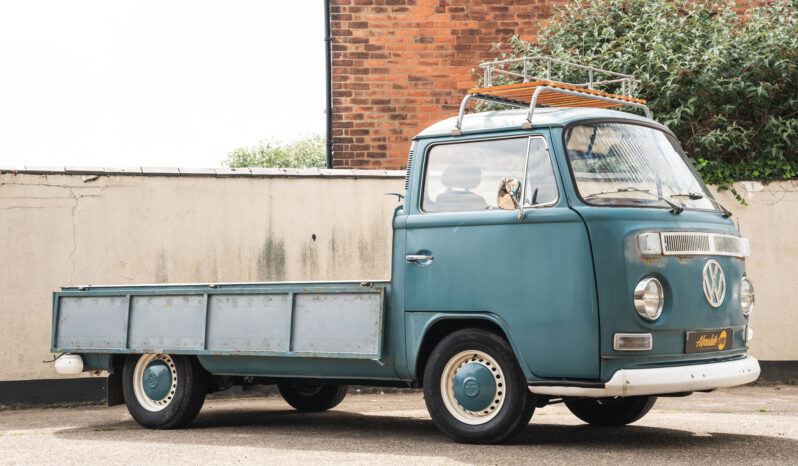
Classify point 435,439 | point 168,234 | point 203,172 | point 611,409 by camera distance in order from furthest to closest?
1. point 203,172
2. point 168,234
3. point 611,409
4. point 435,439

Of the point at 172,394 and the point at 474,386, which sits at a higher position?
the point at 474,386

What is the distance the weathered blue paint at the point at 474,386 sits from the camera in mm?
7008

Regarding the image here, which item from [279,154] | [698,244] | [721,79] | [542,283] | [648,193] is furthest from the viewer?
[279,154]

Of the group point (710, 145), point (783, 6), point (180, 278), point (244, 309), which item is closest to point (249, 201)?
point (180, 278)

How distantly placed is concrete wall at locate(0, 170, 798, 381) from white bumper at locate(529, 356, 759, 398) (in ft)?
17.2

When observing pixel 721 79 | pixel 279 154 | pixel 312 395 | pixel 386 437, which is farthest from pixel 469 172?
pixel 279 154

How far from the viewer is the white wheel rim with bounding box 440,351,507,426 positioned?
7000 millimetres

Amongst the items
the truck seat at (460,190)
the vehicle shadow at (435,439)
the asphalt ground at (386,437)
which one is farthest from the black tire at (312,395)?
the truck seat at (460,190)

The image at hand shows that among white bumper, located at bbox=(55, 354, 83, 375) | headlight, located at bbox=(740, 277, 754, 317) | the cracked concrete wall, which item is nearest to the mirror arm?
headlight, located at bbox=(740, 277, 754, 317)

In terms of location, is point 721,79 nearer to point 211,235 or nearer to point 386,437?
point 211,235

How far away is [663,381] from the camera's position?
258 inches

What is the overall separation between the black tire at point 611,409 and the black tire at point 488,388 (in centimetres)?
122

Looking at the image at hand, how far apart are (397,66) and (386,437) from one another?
7872 mm

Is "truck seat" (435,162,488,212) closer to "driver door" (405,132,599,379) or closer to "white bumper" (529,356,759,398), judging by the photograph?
"driver door" (405,132,599,379)
